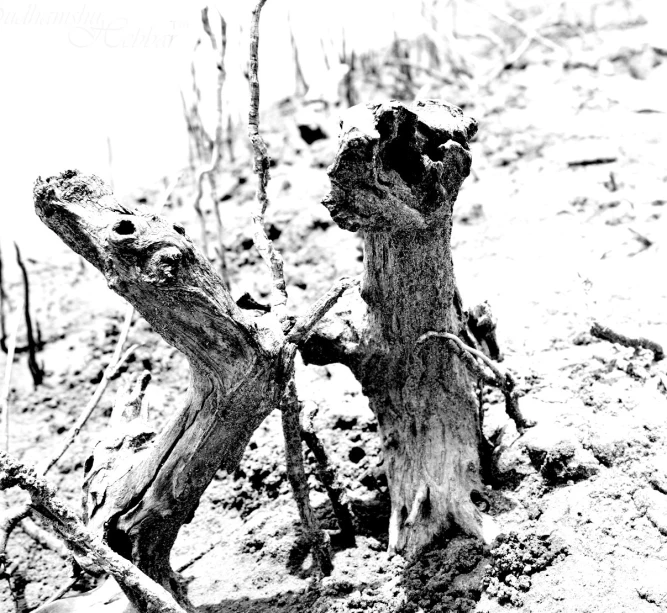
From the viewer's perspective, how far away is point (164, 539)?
1.44m

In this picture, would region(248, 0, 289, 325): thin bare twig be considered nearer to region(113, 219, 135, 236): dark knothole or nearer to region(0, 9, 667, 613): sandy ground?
region(0, 9, 667, 613): sandy ground

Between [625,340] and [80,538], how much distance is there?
142cm

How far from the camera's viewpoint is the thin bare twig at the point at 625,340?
6.17 feet

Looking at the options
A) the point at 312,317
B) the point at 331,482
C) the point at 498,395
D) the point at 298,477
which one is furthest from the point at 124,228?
the point at 498,395

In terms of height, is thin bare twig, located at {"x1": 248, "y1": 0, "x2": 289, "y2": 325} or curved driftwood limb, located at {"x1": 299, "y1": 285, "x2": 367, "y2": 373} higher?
thin bare twig, located at {"x1": 248, "y1": 0, "x2": 289, "y2": 325}

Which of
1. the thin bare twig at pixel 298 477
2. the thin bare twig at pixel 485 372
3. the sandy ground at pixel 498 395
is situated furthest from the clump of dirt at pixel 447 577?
the thin bare twig at pixel 485 372

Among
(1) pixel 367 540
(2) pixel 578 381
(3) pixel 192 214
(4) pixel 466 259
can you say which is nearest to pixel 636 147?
(4) pixel 466 259

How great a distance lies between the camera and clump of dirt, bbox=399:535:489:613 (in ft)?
4.71

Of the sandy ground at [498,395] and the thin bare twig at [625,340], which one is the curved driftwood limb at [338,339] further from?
the thin bare twig at [625,340]

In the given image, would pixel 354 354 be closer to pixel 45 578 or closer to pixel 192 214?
pixel 45 578

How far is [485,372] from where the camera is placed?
1.58 metres

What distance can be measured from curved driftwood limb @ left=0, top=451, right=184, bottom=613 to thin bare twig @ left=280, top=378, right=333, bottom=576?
38 centimetres

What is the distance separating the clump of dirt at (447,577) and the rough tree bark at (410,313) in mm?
33

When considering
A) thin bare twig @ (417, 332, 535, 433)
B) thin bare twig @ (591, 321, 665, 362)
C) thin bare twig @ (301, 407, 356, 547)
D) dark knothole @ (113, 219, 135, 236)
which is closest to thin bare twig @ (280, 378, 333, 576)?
thin bare twig @ (301, 407, 356, 547)
